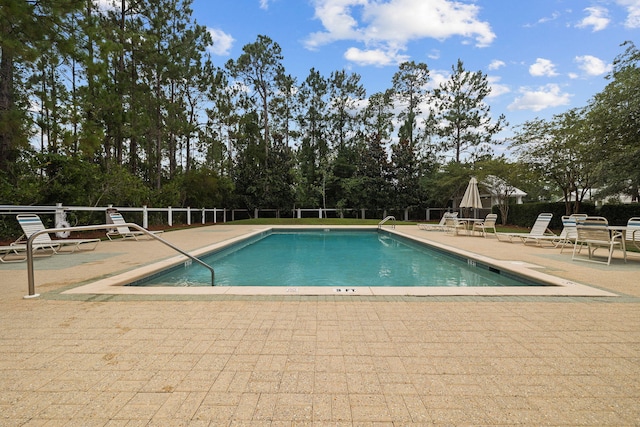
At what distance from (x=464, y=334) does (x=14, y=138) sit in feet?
36.2

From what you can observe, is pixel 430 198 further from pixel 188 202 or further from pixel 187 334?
pixel 187 334

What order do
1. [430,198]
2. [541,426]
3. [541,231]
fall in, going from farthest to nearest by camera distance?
[430,198], [541,231], [541,426]

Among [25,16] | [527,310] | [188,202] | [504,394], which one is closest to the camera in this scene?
[504,394]

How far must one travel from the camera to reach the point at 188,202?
68.5 ft

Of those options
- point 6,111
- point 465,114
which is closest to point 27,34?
point 6,111

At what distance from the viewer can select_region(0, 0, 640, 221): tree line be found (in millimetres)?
8641

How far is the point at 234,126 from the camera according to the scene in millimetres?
25141

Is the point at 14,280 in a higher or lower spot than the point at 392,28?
lower

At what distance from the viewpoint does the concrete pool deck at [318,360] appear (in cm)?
155

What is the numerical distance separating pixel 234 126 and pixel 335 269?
2130 cm

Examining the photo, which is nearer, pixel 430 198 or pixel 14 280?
pixel 14 280

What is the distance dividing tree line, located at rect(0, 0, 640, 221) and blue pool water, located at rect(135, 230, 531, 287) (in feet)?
17.1

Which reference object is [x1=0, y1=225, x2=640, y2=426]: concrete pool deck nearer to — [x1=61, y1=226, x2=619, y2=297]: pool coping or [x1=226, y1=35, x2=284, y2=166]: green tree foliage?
[x1=61, y1=226, x2=619, y2=297]: pool coping

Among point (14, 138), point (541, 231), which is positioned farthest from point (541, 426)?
point (14, 138)
